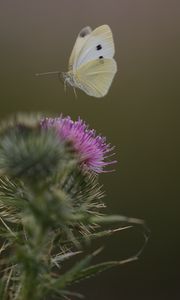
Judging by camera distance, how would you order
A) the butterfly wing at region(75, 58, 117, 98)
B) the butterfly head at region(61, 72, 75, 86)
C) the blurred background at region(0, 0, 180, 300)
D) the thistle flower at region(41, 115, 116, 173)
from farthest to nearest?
the blurred background at region(0, 0, 180, 300) < the butterfly wing at region(75, 58, 117, 98) < the butterfly head at region(61, 72, 75, 86) < the thistle flower at region(41, 115, 116, 173)

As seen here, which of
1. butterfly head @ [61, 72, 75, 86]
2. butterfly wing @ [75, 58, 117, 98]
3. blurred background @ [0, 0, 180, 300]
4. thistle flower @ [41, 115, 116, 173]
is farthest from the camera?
blurred background @ [0, 0, 180, 300]

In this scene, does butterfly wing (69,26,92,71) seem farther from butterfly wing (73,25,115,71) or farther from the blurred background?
the blurred background

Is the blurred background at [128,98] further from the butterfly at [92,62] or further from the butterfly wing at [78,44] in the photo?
the butterfly wing at [78,44]

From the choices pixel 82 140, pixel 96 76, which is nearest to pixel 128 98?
pixel 96 76

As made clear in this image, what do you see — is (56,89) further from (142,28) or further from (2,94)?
(142,28)

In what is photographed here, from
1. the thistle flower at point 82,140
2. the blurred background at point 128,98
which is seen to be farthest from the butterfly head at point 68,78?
the blurred background at point 128,98

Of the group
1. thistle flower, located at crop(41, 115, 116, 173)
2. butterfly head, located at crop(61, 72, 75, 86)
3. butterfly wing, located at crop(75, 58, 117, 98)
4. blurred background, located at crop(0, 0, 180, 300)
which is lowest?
thistle flower, located at crop(41, 115, 116, 173)

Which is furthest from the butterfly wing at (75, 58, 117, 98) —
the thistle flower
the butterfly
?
the thistle flower

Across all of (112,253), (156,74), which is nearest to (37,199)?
(112,253)
